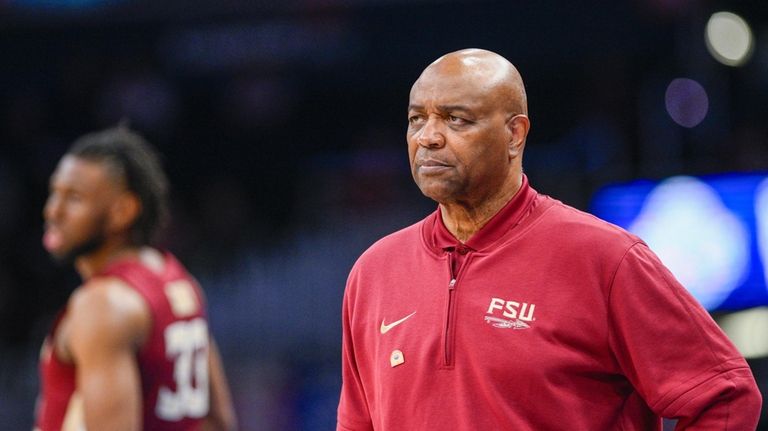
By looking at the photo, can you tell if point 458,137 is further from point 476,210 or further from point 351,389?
point 351,389

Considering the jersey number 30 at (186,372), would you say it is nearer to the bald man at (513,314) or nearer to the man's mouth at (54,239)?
the man's mouth at (54,239)

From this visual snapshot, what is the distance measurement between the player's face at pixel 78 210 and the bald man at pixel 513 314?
6.02 feet

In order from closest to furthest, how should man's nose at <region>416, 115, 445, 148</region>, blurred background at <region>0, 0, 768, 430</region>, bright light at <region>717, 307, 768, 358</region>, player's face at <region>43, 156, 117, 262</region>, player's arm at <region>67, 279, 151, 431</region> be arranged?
man's nose at <region>416, 115, 445, 148</region> < player's arm at <region>67, 279, 151, 431</region> < player's face at <region>43, 156, 117, 262</region> < bright light at <region>717, 307, 768, 358</region> < blurred background at <region>0, 0, 768, 430</region>

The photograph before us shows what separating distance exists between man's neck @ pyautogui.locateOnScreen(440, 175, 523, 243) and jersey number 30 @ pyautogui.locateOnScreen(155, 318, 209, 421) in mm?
1753

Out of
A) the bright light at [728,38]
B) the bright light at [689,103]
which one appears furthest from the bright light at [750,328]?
the bright light at [728,38]

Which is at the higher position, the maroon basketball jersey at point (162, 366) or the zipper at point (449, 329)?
the zipper at point (449, 329)

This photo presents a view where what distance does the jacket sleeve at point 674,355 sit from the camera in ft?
8.17

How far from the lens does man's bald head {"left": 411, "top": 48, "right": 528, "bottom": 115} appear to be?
271 cm

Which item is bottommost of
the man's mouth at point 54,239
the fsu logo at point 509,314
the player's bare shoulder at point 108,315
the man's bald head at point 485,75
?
the player's bare shoulder at point 108,315

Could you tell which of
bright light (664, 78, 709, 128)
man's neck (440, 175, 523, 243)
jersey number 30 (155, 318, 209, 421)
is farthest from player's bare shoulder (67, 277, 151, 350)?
bright light (664, 78, 709, 128)

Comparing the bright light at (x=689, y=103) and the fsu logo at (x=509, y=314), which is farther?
the bright light at (x=689, y=103)

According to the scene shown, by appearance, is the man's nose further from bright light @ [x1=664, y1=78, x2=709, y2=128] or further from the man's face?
bright light @ [x1=664, y1=78, x2=709, y2=128]

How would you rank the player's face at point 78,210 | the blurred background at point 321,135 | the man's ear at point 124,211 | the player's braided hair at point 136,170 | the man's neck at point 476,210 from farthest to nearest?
the blurred background at point 321,135 → the player's braided hair at point 136,170 → the man's ear at point 124,211 → the player's face at point 78,210 → the man's neck at point 476,210

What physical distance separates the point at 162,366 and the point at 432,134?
193cm
